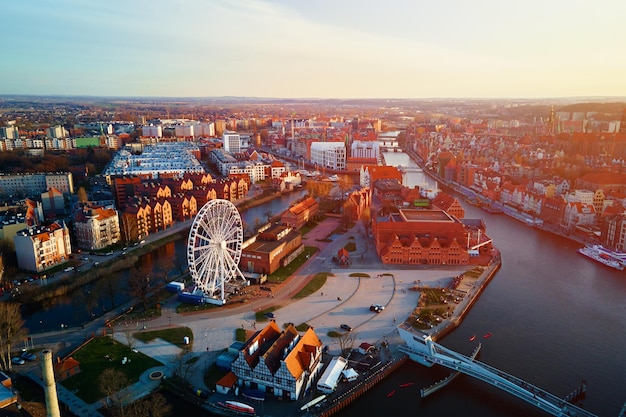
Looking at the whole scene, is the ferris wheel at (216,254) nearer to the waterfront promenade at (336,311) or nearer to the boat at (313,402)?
the waterfront promenade at (336,311)

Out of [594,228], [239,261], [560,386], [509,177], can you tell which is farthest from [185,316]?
[509,177]

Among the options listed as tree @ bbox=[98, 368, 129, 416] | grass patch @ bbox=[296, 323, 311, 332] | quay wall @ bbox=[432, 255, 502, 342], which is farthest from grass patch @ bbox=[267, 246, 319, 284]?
tree @ bbox=[98, 368, 129, 416]

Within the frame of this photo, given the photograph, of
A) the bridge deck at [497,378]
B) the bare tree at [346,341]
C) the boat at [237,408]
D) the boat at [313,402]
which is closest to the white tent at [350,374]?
the bare tree at [346,341]

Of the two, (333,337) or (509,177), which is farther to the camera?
(509,177)

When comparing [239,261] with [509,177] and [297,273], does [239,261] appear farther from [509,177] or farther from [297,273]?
[509,177]

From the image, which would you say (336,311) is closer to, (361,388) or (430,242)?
(361,388)
